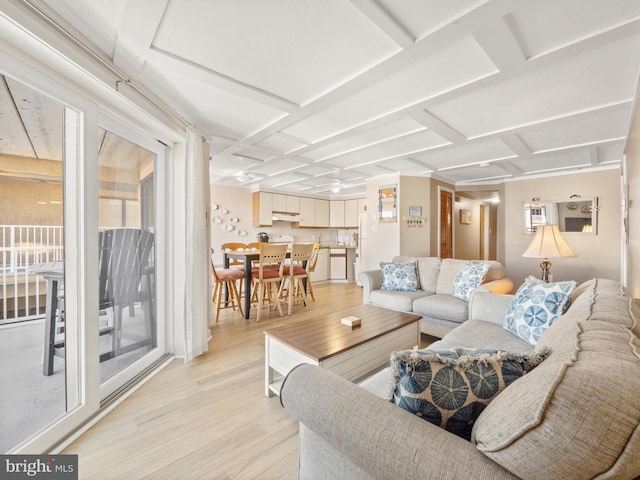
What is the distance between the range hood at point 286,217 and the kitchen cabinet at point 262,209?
18cm

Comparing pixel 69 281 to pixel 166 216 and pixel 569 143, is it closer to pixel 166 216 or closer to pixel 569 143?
pixel 166 216

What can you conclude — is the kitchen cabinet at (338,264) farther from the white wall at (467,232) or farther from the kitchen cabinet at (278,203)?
the white wall at (467,232)

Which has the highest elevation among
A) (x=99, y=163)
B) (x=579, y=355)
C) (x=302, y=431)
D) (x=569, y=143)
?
(x=569, y=143)

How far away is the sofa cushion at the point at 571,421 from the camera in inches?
20.6

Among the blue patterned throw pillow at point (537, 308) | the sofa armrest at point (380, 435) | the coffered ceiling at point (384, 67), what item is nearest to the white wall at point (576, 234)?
the coffered ceiling at point (384, 67)

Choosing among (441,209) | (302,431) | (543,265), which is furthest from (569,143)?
(302,431)

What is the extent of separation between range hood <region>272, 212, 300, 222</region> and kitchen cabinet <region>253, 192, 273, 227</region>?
0.18m

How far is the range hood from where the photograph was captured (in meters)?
6.42

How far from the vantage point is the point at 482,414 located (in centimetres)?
74

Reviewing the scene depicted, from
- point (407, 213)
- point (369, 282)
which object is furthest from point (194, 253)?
point (407, 213)

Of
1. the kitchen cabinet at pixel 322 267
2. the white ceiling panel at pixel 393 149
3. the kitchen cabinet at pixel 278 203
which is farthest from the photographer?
the kitchen cabinet at pixel 322 267

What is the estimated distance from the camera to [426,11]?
138 cm

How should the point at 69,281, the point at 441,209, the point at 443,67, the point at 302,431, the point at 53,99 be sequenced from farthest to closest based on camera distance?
the point at 441,209 < the point at 443,67 < the point at 69,281 < the point at 53,99 < the point at 302,431

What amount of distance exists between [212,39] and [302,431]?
81.4 inches
